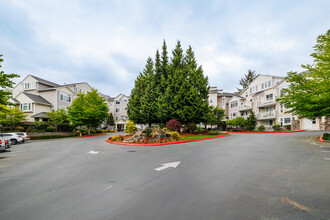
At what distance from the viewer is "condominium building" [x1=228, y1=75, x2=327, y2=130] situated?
1033 inches

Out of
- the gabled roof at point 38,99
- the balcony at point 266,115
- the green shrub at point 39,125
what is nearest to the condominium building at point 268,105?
the balcony at point 266,115

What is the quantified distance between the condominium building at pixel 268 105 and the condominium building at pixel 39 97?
4063 centimetres

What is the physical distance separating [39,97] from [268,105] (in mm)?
49908

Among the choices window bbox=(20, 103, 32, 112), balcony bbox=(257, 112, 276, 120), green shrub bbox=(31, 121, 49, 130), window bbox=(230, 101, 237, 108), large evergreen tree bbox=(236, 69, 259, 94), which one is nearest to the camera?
green shrub bbox=(31, 121, 49, 130)

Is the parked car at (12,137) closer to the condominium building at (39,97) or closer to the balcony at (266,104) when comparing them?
the condominium building at (39,97)

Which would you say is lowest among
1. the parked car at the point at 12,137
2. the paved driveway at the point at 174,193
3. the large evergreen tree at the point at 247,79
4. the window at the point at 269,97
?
the parked car at the point at 12,137

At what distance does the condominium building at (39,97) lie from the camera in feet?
96.2

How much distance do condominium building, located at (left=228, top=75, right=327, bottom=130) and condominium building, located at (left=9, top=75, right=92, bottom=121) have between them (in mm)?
40627

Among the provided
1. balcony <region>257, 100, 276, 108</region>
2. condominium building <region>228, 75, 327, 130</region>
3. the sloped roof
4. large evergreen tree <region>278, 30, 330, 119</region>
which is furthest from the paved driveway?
balcony <region>257, 100, 276, 108</region>

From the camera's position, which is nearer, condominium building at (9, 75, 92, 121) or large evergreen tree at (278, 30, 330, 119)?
large evergreen tree at (278, 30, 330, 119)

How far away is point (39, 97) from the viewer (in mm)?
32156

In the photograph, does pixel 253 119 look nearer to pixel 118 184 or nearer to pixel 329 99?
pixel 329 99

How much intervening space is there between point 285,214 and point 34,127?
110 feet

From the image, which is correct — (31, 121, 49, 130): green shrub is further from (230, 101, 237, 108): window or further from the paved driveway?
(230, 101, 237, 108): window
